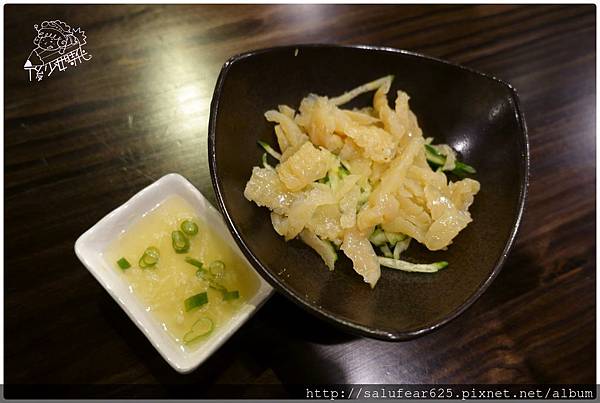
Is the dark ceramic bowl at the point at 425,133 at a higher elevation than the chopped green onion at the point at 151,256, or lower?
higher

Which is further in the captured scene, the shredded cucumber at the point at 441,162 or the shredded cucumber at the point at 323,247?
the shredded cucumber at the point at 441,162

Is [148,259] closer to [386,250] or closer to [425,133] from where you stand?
[386,250]

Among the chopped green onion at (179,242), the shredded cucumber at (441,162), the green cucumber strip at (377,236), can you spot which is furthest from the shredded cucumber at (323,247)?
the shredded cucumber at (441,162)

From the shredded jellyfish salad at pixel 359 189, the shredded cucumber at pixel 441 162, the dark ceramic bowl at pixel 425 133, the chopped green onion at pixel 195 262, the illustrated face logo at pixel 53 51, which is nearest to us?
the dark ceramic bowl at pixel 425 133

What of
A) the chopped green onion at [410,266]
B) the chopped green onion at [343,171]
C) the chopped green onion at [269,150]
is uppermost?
the chopped green onion at [343,171]

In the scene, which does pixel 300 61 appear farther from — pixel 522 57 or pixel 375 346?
pixel 522 57

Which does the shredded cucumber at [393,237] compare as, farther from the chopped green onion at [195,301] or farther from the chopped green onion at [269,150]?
the chopped green onion at [195,301]

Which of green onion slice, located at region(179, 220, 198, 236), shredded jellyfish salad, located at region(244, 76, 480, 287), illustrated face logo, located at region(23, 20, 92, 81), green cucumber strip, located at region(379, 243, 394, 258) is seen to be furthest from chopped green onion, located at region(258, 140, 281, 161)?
illustrated face logo, located at region(23, 20, 92, 81)

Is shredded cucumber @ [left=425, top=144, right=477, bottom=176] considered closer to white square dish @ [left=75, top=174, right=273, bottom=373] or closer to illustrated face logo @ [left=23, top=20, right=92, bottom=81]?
white square dish @ [left=75, top=174, right=273, bottom=373]
